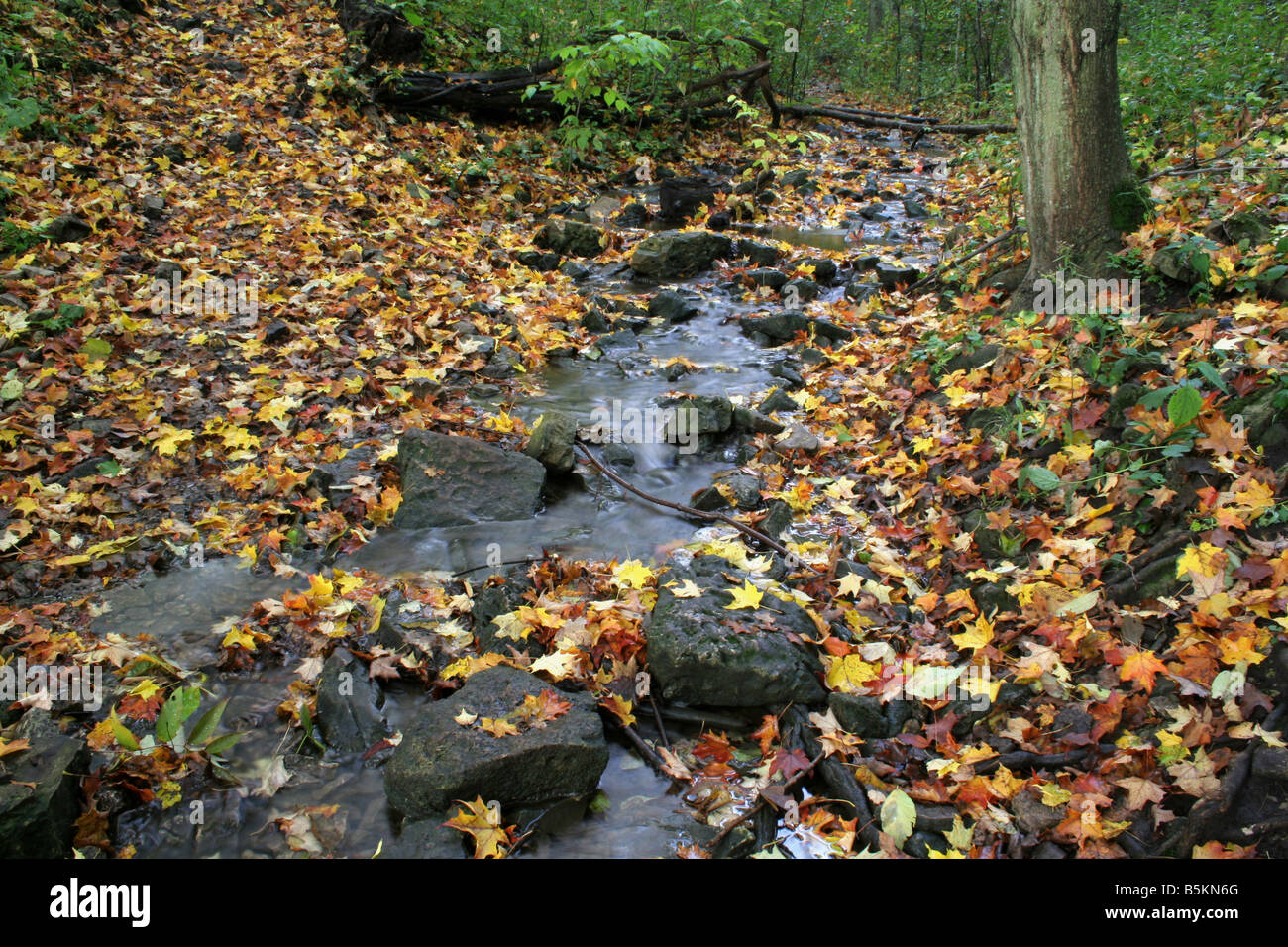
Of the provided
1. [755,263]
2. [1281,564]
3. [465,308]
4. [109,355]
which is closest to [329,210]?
[465,308]

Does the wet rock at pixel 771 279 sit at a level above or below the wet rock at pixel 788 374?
above

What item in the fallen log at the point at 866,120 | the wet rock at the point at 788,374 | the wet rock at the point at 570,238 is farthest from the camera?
the fallen log at the point at 866,120

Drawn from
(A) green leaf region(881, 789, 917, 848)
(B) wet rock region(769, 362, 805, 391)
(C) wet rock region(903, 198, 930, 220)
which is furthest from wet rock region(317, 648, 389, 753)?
(C) wet rock region(903, 198, 930, 220)

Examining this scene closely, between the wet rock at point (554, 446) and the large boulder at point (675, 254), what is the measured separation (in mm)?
5117

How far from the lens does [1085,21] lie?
17.4ft

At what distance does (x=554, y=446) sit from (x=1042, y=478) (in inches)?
129

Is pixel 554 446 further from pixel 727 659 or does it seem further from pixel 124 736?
pixel 124 736

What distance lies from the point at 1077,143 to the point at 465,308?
5.79m

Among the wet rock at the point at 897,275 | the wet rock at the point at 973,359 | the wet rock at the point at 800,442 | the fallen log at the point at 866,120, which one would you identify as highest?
the fallen log at the point at 866,120

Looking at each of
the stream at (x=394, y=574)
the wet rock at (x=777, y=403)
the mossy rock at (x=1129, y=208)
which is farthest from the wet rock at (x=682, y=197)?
the mossy rock at (x=1129, y=208)

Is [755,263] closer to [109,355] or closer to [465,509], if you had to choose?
[465,509]

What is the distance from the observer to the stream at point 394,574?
10.2ft

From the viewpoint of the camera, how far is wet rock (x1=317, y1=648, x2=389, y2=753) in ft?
11.6

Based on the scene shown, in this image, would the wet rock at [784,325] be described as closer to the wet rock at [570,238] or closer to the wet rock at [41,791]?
the wet rock at [570,238]
